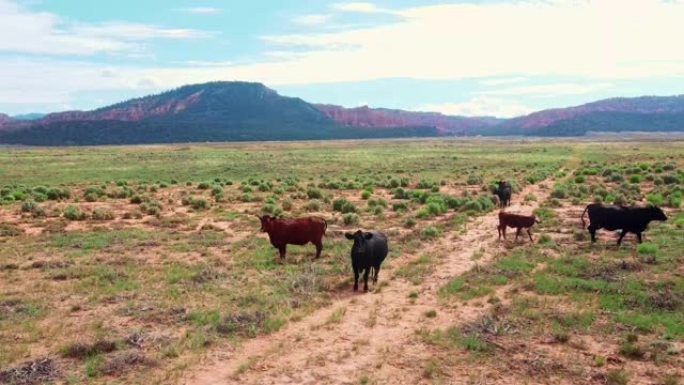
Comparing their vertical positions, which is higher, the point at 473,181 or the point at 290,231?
the point at 290,231

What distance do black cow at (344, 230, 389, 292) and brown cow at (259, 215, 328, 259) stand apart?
3.04 m

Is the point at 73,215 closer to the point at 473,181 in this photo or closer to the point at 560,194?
the point at 560,194

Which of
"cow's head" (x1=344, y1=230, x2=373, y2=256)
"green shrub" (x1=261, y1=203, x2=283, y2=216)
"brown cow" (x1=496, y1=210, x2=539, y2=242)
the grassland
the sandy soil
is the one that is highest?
"cow's head" (x1=344, y1=230, x2=373, y2=256)

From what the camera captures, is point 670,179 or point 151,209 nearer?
point 151,209

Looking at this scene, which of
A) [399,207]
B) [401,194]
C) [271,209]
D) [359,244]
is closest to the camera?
[359,244]

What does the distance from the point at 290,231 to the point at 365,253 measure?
12.4 ft

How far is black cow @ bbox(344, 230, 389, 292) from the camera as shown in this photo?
12.8 metres

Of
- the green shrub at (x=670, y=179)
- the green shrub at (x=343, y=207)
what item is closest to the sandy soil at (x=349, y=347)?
the green shrub at (x=343, y=207)

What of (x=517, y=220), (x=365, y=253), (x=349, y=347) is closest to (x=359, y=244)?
(x=365, y=253)

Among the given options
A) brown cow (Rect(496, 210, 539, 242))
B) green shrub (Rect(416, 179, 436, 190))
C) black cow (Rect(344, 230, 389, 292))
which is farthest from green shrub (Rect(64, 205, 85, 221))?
green shrub (Rect(416, 179, 436, 190))

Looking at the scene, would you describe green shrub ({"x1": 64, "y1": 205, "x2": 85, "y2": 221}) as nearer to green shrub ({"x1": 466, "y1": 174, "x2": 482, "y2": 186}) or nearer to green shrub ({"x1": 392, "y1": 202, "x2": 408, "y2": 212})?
green shrub ({"x1": 392, "y1": 202, "x2": 408, "y2": 212})

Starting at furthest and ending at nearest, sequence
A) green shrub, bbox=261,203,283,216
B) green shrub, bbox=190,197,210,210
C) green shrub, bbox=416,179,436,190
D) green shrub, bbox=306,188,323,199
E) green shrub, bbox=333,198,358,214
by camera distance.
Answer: green shrub, bbox=416,179,436,190 → green shrub, bbox=306,188,323,199 → green shrub, bbox=190,197,210,210 → green shrub, bbox=333,198,358,214 → green shrub, bbox=261,203,283,216

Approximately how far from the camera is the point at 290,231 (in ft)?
52.6

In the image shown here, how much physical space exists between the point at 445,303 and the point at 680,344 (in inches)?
171
